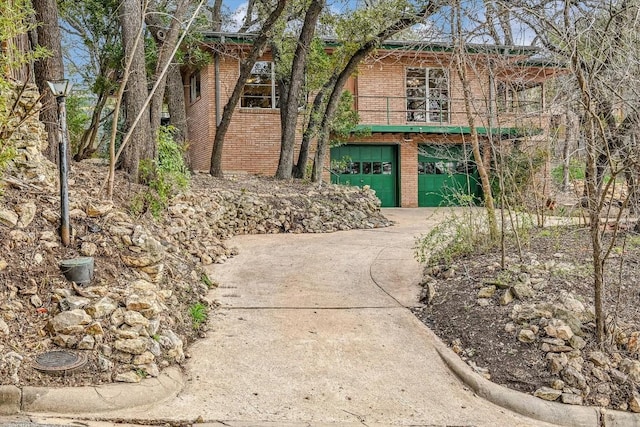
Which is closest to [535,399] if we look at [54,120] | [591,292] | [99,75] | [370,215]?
[591,292]

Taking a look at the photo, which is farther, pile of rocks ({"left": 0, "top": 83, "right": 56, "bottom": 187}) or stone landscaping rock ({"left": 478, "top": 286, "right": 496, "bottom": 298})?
stone landscaping rock ({"left": 478, "top": 286, "right": 496, "bottom": 298})

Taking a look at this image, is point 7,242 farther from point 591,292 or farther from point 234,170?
point 234,170

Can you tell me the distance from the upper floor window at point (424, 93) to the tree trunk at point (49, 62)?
13.6 metres

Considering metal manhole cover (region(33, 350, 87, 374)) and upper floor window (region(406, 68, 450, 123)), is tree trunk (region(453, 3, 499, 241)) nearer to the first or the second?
metal manhole cover (region(33, 350, 87, 374))

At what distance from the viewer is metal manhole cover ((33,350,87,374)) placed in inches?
174

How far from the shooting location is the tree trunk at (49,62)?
7.62 metres

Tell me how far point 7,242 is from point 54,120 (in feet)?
A: 9.56

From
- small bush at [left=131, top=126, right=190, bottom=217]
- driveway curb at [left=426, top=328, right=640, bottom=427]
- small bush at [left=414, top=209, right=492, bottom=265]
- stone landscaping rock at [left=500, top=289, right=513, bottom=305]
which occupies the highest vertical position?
small bush at [left=131, top=126, right=190, bottom=217]

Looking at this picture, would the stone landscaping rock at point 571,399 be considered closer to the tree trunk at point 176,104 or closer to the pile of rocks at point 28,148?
the pile of rocks at point 28,148

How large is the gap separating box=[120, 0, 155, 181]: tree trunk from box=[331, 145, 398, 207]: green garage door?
10.4 m

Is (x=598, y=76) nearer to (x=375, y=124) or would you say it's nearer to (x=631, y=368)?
(x=631, y=368)

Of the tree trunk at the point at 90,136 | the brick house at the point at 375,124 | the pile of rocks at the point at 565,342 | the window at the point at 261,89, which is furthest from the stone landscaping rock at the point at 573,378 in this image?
the window at the point at 261,89

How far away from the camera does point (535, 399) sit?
5055mm

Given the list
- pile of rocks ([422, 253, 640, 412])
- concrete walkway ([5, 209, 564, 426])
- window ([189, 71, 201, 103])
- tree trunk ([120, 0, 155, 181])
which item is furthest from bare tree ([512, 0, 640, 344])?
window ([189, 71, 201, 103])
